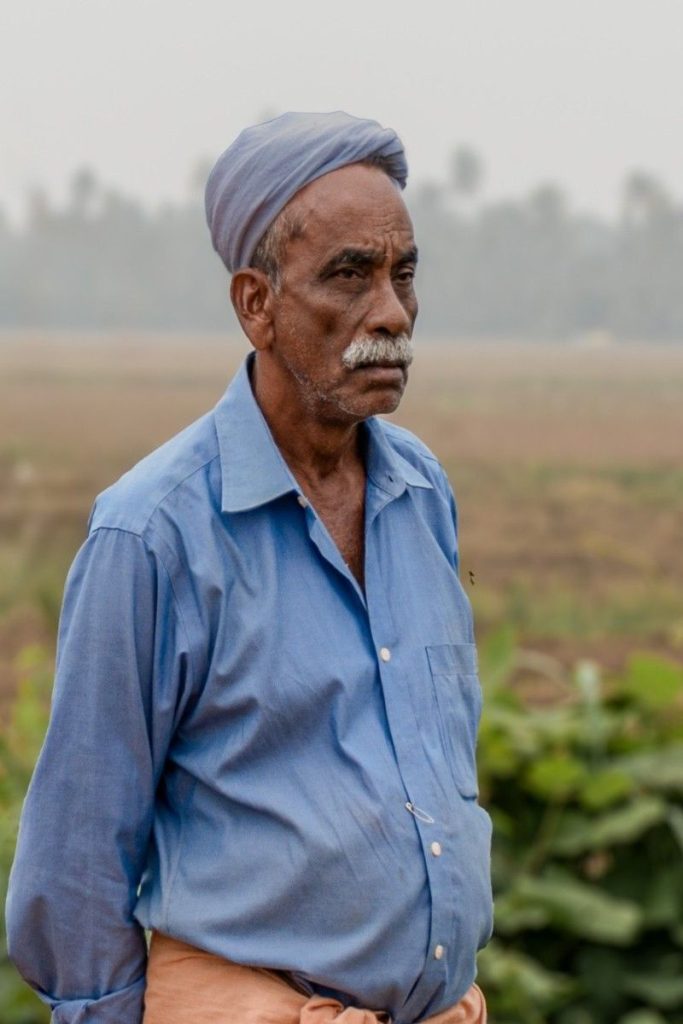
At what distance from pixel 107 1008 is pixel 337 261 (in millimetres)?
868

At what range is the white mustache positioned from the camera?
1.88m

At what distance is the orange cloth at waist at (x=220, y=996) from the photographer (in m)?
1.84

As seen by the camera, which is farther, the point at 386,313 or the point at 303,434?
the point at 303,434

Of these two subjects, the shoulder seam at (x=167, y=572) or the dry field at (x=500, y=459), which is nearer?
the shoulder seam at (x=167, y=572)

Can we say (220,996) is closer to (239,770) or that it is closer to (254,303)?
(239,770)

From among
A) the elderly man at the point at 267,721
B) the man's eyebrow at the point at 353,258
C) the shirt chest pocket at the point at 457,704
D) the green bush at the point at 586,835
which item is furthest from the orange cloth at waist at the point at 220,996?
the green bush at the point at 586,835

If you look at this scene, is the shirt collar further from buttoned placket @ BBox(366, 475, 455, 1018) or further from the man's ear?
buttoned placket @ BBox(366, 475, 455, 1018)

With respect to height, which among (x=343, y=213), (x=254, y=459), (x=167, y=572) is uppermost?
(x=343, y=213)

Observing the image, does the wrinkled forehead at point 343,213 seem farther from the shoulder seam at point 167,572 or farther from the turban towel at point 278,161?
the shoulder seam at point 167,572

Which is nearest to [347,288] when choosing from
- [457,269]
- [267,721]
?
[267,721]

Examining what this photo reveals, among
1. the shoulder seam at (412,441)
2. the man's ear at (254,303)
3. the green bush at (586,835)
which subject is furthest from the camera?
the green bush at (586,835)

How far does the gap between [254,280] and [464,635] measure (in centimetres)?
49

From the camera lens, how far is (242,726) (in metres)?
1.85

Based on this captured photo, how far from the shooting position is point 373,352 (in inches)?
74.1
